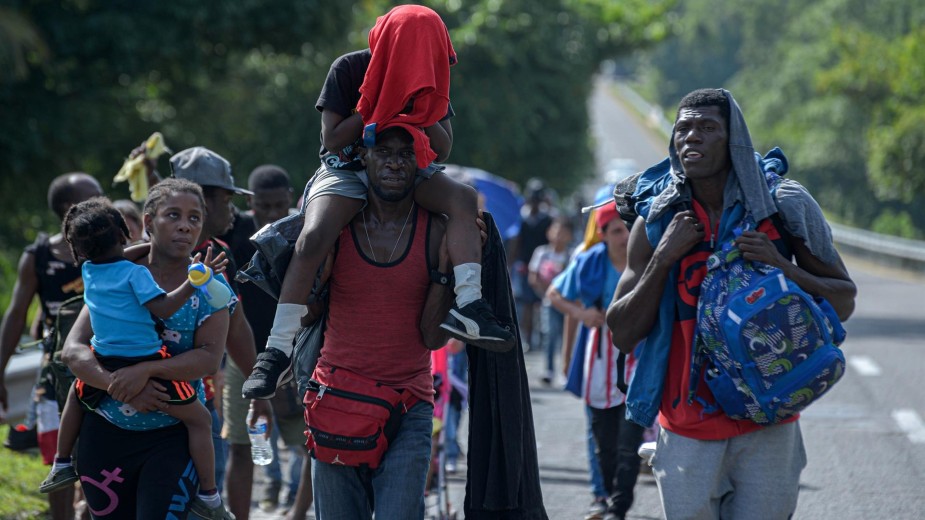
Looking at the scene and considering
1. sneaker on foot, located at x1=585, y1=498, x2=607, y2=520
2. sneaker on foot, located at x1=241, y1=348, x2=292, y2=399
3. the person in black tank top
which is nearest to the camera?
sneaker on foot, located at x1=241, y1=348, x2=292, y2=399

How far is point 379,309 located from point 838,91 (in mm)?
46614

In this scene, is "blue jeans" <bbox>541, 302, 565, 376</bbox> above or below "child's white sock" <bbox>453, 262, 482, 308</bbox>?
below

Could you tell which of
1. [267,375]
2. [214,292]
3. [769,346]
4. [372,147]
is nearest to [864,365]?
[769,346]

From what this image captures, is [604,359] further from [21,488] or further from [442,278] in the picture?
[21,488]

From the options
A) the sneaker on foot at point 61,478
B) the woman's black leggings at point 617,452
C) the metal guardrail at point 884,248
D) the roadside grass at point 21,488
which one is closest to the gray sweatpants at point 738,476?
the woman's black leggings at point 617,452

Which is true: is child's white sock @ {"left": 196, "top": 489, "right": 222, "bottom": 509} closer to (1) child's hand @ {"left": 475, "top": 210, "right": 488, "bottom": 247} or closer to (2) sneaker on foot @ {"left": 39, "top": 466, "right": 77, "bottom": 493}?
(2) sneaker on foot @ {"left": 39, "top": 466, "right": 77, "bottom": 493}

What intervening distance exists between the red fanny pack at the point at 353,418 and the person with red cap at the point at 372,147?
196 mm

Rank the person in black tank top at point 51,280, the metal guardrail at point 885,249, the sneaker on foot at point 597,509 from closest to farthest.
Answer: the person in black tank top at point 51,280 < the sneaker on foot at point 597,509 < the metal guardrail at point 885,249

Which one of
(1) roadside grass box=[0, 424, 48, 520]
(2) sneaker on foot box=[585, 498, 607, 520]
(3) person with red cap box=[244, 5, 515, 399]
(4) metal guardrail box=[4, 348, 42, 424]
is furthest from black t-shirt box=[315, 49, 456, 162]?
(4) metal guardrail box=[4, 348, 42, 424]

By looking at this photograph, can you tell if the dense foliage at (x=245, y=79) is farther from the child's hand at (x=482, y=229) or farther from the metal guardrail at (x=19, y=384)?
the child's hand at (x=482, y=229)

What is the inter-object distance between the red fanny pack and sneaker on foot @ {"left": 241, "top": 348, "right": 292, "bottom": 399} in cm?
17

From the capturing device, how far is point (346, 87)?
15.7 ft

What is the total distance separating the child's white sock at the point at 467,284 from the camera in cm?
450

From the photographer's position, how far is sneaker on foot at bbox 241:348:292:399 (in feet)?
14.8
